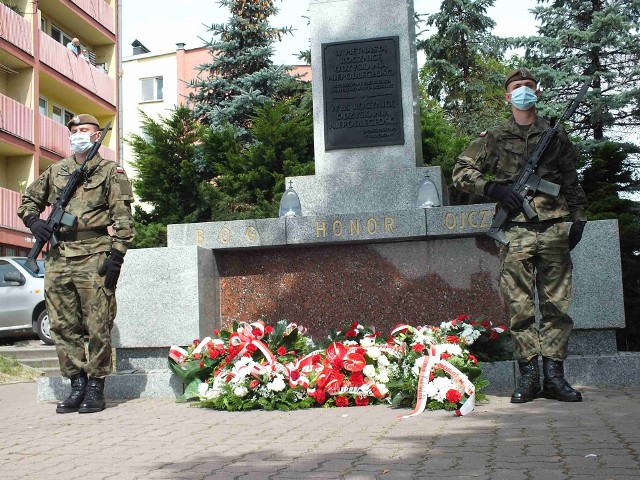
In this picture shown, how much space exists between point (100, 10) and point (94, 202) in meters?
29.8

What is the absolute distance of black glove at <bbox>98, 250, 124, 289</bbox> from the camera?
6762mm

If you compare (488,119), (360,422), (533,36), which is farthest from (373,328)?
(488,119)

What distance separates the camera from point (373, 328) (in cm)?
736

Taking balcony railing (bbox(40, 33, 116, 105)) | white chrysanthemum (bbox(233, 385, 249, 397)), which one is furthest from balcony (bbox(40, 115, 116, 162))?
white chrysanthemum (bbox(233, 385, 249, 397))

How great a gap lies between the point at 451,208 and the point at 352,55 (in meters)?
2.21

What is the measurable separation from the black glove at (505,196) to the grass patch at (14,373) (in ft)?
23.2

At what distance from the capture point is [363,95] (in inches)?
353

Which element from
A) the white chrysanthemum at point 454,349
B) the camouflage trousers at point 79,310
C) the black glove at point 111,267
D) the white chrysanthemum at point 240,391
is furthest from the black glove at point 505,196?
the camouflage trousers at point 79,310

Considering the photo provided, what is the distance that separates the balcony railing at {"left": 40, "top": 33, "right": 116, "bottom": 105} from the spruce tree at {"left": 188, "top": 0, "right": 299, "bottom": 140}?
803 centimetres

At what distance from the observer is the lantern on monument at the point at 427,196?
321 inches

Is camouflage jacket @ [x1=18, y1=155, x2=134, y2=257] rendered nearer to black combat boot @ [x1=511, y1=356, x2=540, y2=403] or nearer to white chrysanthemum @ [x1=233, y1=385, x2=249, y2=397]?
white chrysanthemum @ [x1=233, y1=385, x2=249, y2=397]

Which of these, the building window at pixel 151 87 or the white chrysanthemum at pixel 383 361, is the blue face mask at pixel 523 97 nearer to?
the white chrysanthemum at pixel 383 361

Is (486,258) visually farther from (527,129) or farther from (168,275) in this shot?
(168,275)

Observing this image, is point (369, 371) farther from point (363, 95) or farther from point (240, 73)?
point (240, 73)
